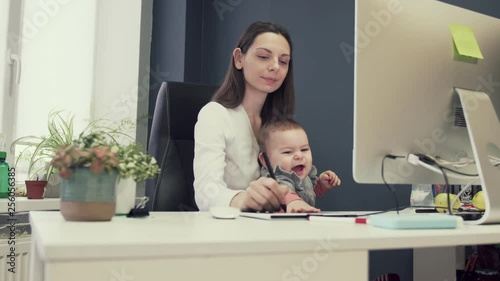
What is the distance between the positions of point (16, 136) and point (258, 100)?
132 centimetres

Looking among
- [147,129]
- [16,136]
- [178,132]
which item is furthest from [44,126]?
[178,132]

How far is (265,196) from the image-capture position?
1.14 meters

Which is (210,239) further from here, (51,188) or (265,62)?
(51,188)

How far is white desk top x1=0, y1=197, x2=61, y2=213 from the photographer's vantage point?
6.09ft

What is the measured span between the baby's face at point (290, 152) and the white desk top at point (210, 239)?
605 millimetres

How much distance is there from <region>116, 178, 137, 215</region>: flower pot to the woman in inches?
15.5

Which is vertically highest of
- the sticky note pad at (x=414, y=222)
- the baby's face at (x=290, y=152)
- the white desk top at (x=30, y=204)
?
the baby's face at (x=290, y=152)

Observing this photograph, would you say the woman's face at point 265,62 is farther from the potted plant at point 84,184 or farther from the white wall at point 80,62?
the white wall at point 80,62

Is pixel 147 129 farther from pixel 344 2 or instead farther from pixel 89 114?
pixel 344 2

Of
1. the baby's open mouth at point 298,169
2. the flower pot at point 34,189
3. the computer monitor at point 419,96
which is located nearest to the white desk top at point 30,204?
the flower pot at point 34,189

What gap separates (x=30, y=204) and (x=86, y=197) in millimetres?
1314

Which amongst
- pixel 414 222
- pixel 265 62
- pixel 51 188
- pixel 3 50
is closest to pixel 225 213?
pixel 414 222

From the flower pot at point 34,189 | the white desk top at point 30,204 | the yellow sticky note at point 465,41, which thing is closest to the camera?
the yellow sticky note at point 465,41

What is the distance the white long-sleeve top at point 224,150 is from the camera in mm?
1430
